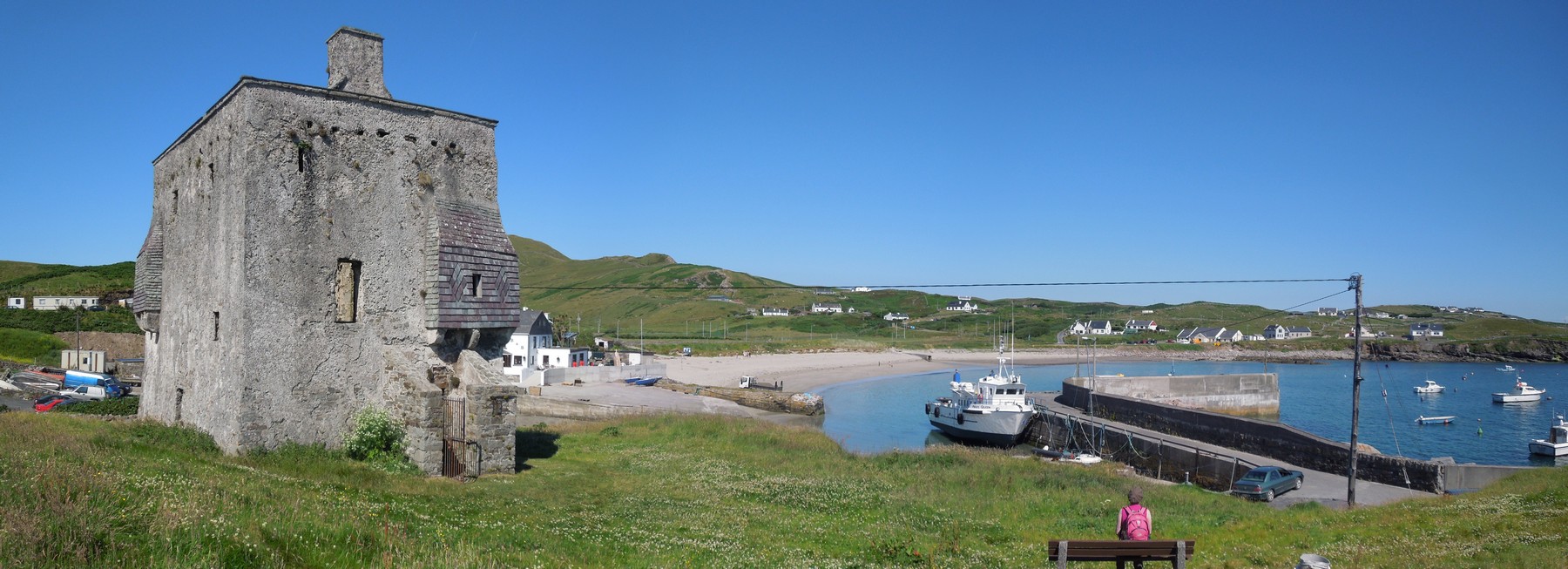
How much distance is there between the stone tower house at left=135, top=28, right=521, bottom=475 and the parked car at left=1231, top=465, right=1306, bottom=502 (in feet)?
73.2

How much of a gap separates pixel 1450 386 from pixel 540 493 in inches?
4164

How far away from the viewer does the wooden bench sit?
9.11 metres

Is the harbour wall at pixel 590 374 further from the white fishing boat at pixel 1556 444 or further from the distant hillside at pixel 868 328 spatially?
the white fishing boat at pixel 1556 444

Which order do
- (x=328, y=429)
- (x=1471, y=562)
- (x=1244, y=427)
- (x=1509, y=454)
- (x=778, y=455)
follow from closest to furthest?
(x=1471, y=562)
(x=328, y=429)
(x=778, y=455)
(x=1244, y=427)
(x=1509, y=454)

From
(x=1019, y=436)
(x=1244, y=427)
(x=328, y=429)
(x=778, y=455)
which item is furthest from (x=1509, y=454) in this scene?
(x=328, y=429)

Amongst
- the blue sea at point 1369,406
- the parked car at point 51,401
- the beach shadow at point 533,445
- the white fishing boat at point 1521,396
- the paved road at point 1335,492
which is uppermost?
the beach shadow at point 533,445

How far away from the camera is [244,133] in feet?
57.3

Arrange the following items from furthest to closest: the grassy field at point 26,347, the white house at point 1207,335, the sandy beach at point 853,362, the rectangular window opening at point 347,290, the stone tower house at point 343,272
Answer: the white house at point 1207,335 → the sandy beach at point 853,362 → the grassy field at point 26,347 → the rectangular window opening at point 347,290 → the stone tower house at point 343,272

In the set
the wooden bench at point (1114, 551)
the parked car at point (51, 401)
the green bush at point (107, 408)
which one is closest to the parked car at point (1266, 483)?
the wooden bench at point (1114, 551)

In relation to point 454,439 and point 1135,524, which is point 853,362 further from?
point 1135,524

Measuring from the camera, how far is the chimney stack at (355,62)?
19.6 m

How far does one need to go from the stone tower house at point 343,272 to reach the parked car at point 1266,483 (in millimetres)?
22312

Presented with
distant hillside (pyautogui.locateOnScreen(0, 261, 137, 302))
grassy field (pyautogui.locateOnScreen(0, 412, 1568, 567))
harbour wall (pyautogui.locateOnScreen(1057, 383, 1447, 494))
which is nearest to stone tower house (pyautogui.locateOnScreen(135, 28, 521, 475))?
grassy field (pyautogui.locateOnScreen(0, 412, 1568, 567))

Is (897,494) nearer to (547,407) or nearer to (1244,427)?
(1244,427)
